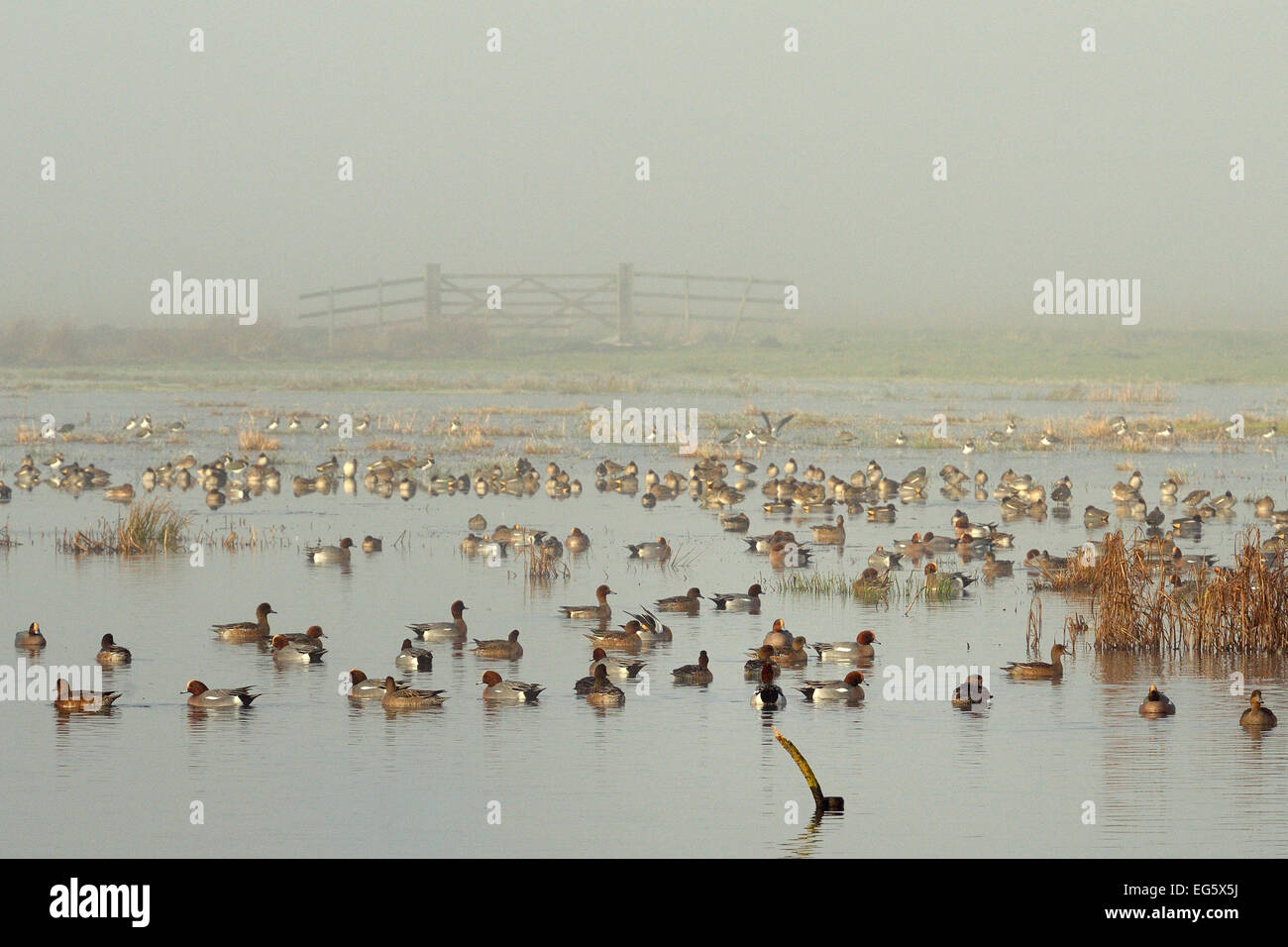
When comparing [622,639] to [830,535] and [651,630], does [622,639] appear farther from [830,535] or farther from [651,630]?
[830,535]

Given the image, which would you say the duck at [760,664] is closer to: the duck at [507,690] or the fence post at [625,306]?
the duck at [507,690]

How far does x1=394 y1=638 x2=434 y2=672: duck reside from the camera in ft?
64.5

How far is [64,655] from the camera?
20.5 m

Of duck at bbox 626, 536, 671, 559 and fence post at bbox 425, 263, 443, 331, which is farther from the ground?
fence post at bbox 425, 263, 443, 331

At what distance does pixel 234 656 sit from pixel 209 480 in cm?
1870

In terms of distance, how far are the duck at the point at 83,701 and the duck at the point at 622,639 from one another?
544 centimetres

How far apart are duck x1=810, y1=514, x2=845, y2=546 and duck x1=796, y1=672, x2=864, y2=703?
13783mm

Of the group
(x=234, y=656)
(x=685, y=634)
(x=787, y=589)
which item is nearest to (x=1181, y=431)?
(x=787, y=589)

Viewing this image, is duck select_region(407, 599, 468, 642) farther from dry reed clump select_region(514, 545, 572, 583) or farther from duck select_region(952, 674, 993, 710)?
duck select_region(952, 674, 993, 710)

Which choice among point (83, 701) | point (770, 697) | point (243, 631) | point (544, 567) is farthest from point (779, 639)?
point (544, 567)

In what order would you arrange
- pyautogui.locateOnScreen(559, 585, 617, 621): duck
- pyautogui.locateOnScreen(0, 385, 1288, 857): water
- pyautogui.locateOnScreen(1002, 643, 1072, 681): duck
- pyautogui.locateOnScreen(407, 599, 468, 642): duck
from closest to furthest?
pyautogui.locateOnScreen(0, 385, 1288, 857): water
pyautogui.locateOnScreen(1002, 643, 1072, 681): duck
pyautogui.locateOnScreen(407, 599, 468, 642): duck
pyautogui.locateOnScreen(559, 585, 617, 621): duck

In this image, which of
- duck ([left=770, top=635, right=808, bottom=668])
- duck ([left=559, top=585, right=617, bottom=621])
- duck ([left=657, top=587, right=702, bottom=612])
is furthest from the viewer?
duck ([left=657, top=587, right=702, bottom=612])

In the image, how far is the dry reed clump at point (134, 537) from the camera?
28.9 meters

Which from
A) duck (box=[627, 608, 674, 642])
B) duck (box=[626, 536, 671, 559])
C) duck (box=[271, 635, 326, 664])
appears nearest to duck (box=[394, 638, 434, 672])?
duck (box=[271, 635, 326, 664])
